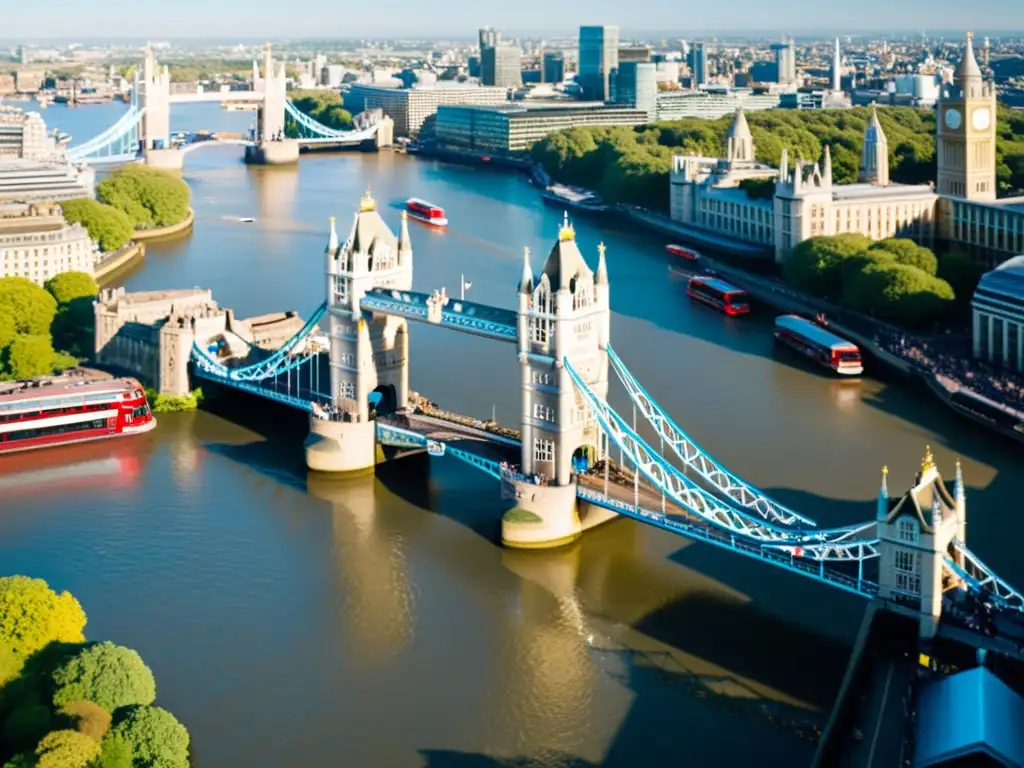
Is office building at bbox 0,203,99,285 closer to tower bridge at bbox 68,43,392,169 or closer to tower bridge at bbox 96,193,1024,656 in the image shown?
tower bridge at bbox 96,193,1024,656

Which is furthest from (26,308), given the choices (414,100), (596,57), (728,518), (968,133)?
(596,57)

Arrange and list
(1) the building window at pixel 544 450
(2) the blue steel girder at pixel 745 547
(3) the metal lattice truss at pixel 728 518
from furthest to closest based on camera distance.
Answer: (1) the building window at pixel 544 450 < (3) the metal lattice truss at pixel 728 518 < (2) the blue steel girder at pixel 745 547

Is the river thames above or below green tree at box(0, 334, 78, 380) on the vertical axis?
below

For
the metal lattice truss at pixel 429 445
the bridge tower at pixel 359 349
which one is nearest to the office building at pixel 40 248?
the bridge tower at pixel 359 349

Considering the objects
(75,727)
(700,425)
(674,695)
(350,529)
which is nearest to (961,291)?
(700,425)

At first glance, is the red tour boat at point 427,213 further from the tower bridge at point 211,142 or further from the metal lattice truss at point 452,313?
the metal lattice truss at point 452,313

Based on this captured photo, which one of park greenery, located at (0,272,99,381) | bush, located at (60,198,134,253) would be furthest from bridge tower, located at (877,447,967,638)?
bush, located at (60,198,134,253)
